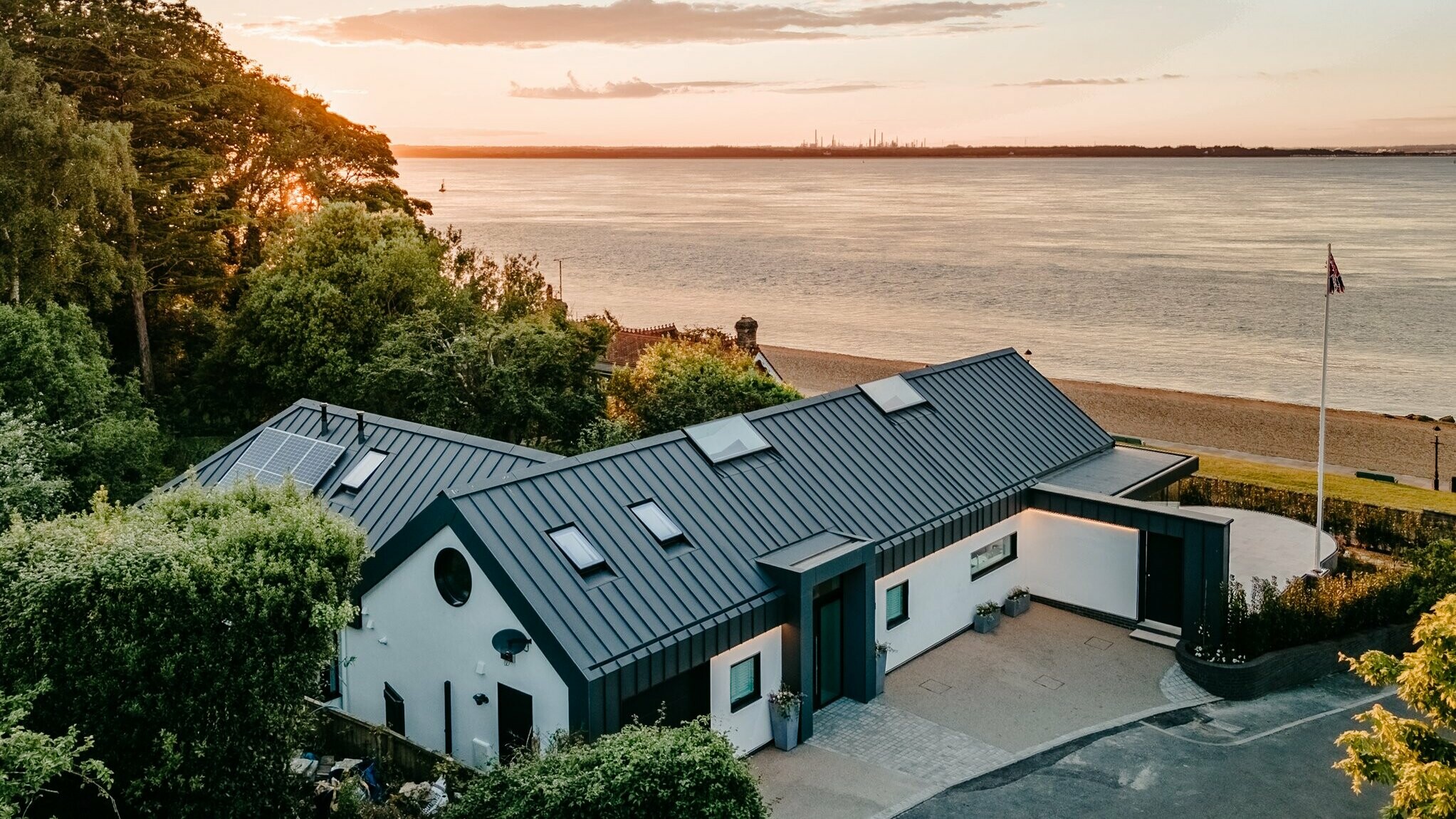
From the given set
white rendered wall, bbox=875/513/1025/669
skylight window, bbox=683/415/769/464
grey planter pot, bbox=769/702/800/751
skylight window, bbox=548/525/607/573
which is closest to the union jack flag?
white rendered wall, bbox=875/513/1025/669

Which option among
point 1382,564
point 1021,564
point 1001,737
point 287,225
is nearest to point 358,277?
point 287,225

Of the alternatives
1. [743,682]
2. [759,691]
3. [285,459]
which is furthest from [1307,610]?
[285,459]

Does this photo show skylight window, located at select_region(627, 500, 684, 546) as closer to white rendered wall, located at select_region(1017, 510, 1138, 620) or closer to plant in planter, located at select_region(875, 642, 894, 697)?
plant in planter, located at select_region(875, 642, 894, 697)

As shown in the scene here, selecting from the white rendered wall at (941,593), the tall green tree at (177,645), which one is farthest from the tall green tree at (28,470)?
the white rendered wall at (941,593)

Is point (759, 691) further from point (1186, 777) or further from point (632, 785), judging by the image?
point (1186, 777)

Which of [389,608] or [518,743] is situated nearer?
[518,743]

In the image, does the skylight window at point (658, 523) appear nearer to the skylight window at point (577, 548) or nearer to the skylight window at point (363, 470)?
the skylight window at point (577, 548)

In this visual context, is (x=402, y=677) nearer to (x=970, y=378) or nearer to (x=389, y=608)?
(x=389, y=608)
